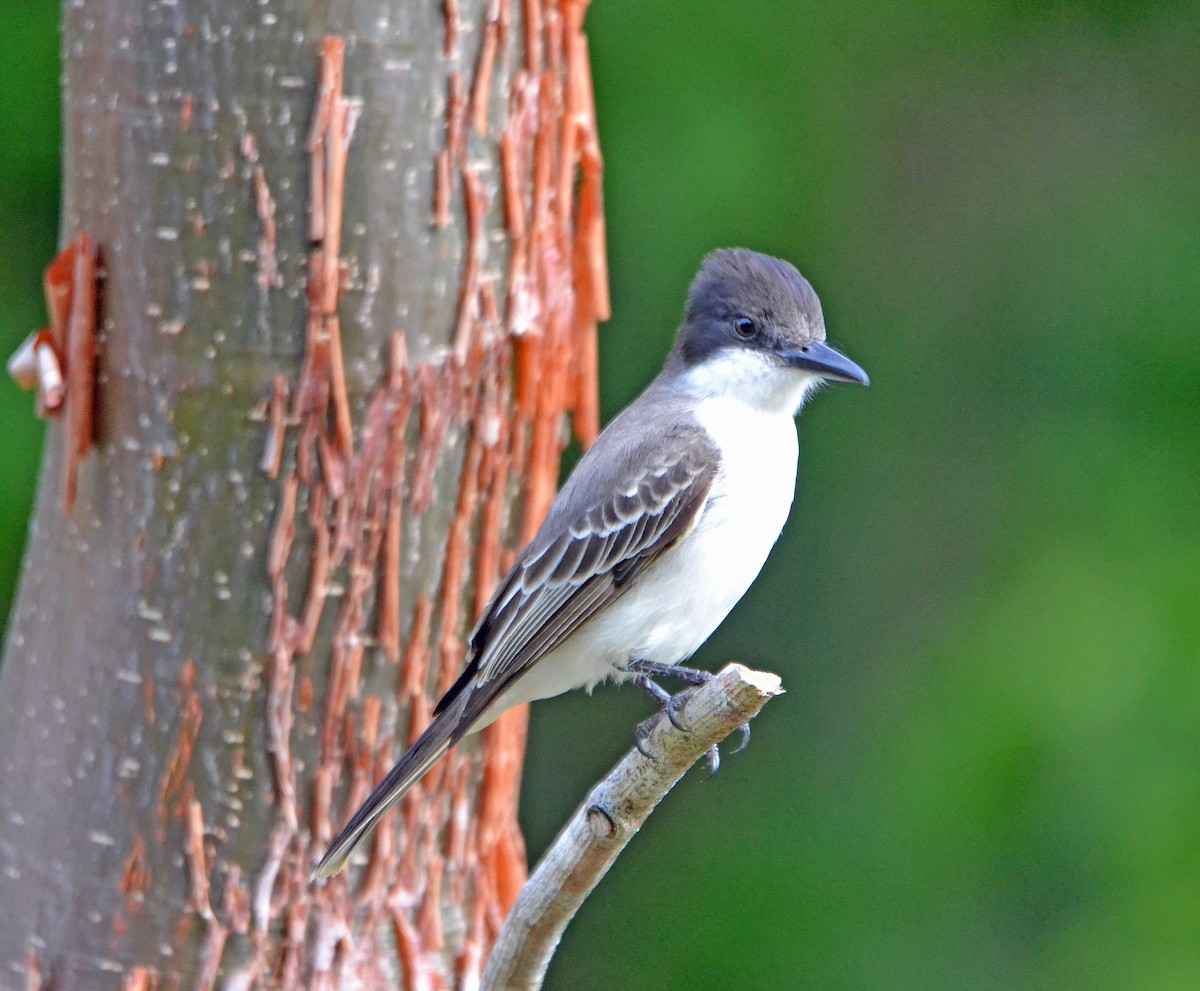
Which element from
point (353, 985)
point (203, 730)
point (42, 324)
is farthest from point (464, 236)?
point (42, 324)

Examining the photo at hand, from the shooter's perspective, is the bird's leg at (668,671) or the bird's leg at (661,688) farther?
the bird's leg at (668,671)

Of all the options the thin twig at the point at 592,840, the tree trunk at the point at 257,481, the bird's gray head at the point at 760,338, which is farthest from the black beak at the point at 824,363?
the thin twig at the point at 592,840

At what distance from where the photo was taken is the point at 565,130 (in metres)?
3.11

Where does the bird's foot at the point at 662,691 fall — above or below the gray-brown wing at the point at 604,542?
below

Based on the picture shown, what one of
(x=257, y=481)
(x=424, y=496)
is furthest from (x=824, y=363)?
(x=257, y=481)

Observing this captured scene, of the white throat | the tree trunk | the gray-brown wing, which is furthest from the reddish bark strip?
the white throat

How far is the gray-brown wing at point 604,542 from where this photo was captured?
293 centimetres

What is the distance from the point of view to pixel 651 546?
9.71ft

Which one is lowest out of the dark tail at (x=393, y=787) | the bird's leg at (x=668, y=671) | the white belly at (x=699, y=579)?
the dark tail at (x=393, y=787)

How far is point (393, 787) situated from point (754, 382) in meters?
1.04

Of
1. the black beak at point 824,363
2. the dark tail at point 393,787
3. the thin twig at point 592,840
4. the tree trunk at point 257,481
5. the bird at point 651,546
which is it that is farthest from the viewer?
the black beak at point 824,363

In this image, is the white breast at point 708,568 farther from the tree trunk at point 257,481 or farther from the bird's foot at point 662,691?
the tree trunk at point 257,481

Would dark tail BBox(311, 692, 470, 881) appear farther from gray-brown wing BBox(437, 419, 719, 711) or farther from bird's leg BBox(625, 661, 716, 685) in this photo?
bird's leg BBox(625, 661, 716, 685)

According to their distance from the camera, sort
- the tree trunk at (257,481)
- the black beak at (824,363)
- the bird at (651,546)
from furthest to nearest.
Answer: the black beak at (824,363) < the bird at (651,546) < the tree trunk at (257,481)
